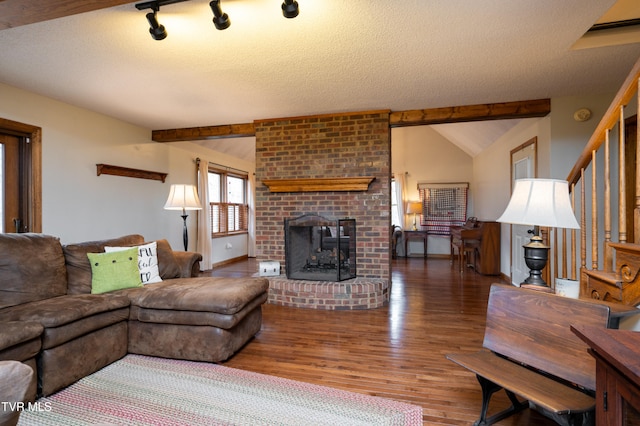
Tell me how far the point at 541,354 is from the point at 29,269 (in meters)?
3.20

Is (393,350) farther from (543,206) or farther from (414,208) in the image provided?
(414,208)

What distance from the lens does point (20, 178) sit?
3.27 meters

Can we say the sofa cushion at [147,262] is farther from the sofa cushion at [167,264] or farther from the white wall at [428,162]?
the white wall at [428,162]

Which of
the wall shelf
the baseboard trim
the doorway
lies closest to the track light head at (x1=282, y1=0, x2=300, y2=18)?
the doorway

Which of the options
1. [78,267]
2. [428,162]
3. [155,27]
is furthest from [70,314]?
[428,162]

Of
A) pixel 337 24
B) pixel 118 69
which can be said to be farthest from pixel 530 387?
pixel 118 69

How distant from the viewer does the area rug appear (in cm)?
162

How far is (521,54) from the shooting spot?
99.7 inches

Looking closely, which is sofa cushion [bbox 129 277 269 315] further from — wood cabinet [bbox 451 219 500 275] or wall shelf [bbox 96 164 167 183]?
wood cabinet [bbox 451 219 500 275]

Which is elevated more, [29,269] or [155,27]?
[155,27]

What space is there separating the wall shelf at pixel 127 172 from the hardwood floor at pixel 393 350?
2.72 meters

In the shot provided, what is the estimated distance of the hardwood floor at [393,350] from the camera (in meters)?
1.84

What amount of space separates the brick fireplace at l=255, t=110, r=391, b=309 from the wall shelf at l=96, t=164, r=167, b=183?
5.88ft

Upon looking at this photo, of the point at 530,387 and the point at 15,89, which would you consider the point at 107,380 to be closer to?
the point at 530,387
